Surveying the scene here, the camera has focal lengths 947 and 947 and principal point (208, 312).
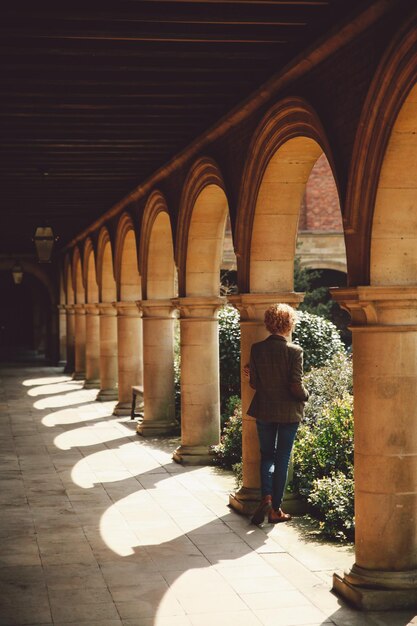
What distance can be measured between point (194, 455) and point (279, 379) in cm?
342

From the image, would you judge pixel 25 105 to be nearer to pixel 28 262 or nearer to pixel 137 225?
pixel 137 225

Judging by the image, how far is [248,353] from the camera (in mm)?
7910

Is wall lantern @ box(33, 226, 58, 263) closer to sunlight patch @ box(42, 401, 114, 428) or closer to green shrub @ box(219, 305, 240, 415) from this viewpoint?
sunlight patch @ box(42, 401, 114, 428)

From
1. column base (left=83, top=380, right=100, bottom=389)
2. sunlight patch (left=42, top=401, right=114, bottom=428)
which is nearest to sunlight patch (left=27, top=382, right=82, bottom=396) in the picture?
column base (left=83, top=380, right=100, bottom=389)

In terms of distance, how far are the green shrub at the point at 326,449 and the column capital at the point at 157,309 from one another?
4.38 metres

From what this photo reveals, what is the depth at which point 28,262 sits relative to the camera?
94.8ft

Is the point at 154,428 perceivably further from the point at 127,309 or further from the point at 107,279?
the point at 107,279

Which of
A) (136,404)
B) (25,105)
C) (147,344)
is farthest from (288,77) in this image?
(136,404)

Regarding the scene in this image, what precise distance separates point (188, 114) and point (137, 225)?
17.1ft

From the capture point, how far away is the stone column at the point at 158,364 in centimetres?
1243

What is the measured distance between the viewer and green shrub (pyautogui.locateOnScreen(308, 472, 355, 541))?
6.79 meters

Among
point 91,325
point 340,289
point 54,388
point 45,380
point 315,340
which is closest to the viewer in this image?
point 340,289

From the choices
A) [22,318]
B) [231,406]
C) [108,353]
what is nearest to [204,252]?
[231,406]

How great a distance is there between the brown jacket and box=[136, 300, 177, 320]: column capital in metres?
5.52
